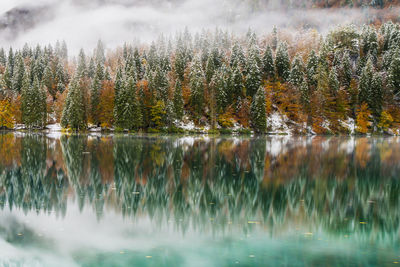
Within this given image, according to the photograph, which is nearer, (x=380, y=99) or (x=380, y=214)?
(x=380, y=214)

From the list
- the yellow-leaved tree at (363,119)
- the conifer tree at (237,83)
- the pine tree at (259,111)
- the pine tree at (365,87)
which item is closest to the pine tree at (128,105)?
the conifer tree at (237,83)

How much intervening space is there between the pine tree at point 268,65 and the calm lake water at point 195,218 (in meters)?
81.4

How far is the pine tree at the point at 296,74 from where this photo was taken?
3807 inches

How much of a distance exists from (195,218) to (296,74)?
296 ft

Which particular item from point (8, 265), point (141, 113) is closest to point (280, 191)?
point (8, 265)

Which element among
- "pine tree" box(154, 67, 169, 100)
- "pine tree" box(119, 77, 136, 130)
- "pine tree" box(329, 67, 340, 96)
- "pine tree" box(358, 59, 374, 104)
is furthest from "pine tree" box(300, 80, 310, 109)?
"pine tree" box(119, 77, 136, 130)

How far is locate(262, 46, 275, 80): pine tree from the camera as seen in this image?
335 feet

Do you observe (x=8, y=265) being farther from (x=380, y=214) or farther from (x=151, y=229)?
(x=380, y=214)

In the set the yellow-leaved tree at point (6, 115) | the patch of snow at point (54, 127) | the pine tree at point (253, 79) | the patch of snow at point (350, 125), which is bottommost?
the patch of snow at point (54, 127)

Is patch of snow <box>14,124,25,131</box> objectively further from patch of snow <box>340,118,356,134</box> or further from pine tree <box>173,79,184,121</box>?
patch of snow <box>340,118,356,134</box>

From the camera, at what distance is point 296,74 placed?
320 feet

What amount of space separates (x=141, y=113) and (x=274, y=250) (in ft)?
257

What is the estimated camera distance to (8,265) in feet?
29.4

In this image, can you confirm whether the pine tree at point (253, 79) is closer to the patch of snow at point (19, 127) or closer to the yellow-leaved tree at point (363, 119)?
the yellow-leaved tree at point (363, 119)
